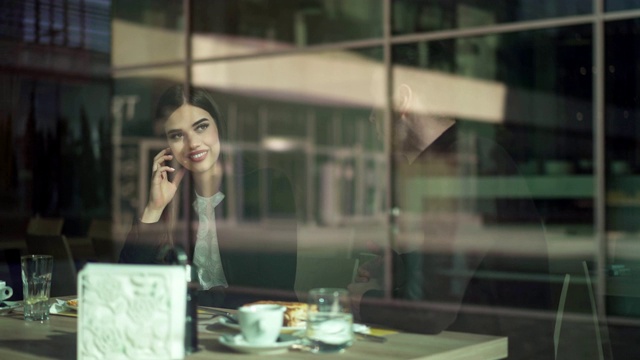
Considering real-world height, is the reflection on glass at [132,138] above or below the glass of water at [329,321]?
above

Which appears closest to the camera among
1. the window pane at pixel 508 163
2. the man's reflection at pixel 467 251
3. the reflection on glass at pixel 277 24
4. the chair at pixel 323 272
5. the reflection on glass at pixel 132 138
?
the chair at pixel 323 272

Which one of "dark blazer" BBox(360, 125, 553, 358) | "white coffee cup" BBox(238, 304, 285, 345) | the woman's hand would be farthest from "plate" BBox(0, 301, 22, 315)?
"dark blazer" BBox(360, 125, 553, 358)

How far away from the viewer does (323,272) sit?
3.86 meters

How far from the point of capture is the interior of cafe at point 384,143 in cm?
564

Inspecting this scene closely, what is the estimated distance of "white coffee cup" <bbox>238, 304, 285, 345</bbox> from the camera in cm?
185

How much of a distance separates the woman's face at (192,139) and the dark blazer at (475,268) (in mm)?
2998

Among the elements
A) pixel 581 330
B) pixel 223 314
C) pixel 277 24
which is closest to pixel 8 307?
pixel 223 314

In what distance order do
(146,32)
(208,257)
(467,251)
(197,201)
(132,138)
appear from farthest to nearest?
(132,138) → (146,32) → (467,251) → (197,201) → (208,257)

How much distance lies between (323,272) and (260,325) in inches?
79.3

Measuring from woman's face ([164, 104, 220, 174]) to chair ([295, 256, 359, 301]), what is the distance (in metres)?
0.80

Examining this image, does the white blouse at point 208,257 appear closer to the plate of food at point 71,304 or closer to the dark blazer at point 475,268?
the plate of food at point 71,304

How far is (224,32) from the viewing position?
11070mm

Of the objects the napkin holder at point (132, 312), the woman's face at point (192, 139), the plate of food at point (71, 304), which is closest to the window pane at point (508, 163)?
the woman's face at point (192, 139)

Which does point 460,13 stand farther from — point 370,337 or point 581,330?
point 370,337
